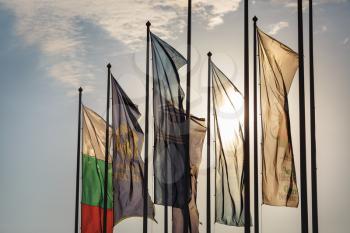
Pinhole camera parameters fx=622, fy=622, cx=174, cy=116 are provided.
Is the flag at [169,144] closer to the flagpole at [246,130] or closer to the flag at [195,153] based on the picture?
the flag at [195,153]

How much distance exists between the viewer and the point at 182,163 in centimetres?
2844

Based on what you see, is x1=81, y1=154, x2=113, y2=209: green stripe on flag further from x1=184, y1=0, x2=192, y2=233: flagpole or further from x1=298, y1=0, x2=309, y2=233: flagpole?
x1=298, y1=0, x2=309, y2=233: flagpole

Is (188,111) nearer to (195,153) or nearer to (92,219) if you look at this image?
(195,153)

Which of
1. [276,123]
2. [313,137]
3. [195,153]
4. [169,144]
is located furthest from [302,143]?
[195,153]

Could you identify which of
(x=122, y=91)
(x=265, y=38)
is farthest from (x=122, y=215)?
(x=265, y=38)

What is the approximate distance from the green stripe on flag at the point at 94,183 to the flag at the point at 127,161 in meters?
4.99

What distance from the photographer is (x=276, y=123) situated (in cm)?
2588

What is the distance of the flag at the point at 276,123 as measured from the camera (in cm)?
2509

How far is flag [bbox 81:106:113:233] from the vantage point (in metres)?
35.4

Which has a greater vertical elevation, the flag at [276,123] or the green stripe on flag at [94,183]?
the flag at [276,123]

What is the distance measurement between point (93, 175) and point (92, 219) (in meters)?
2.63

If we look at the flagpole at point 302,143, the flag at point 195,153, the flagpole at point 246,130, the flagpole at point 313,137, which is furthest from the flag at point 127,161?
the flagpole at point 302,143

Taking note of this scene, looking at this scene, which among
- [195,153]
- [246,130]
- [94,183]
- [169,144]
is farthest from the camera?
[94,183]

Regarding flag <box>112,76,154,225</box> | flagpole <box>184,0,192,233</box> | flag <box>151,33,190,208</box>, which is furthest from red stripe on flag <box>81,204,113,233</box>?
flag <box>151,33,190,208</box>
